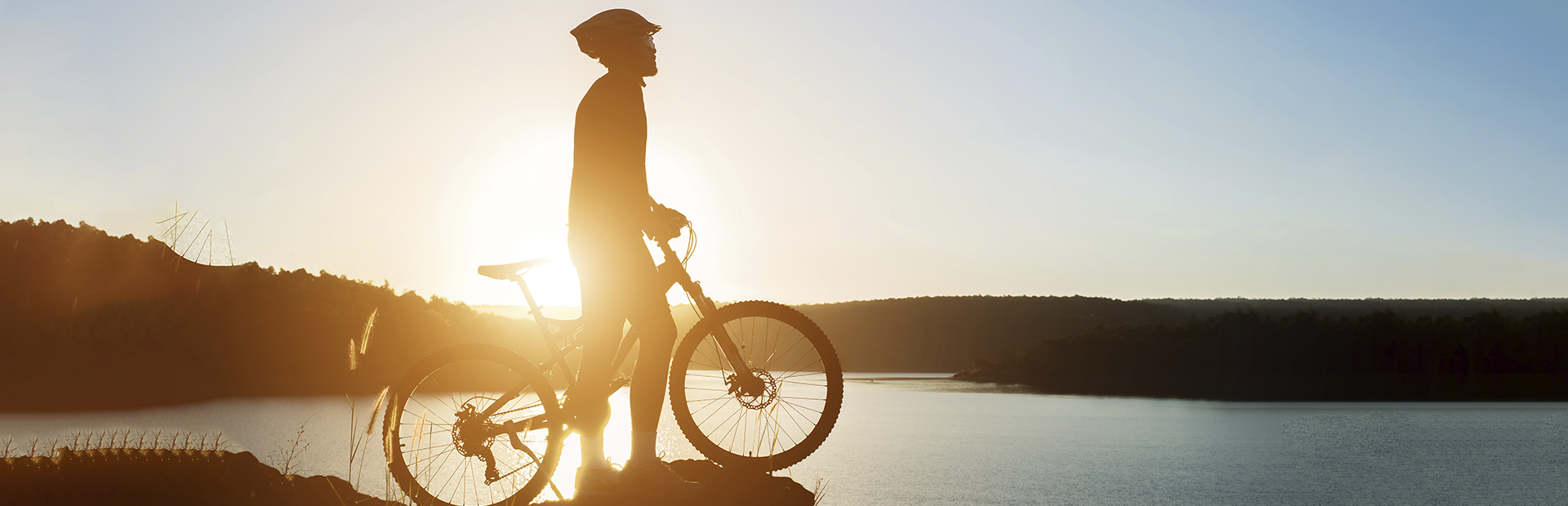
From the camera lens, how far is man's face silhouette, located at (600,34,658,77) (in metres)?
4.03

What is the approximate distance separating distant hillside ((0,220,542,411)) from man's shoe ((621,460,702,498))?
54817 mm

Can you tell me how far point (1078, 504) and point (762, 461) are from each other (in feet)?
101

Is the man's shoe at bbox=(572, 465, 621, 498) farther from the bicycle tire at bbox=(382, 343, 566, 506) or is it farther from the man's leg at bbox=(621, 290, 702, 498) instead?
the bicycle tire at bbox=(382, 343, 566, 506)

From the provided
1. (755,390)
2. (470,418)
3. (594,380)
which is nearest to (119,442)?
(470,418)

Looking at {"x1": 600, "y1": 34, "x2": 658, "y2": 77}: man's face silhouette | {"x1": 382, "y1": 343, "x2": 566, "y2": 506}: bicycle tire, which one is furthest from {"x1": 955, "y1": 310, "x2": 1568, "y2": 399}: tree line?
{"x1": 382, "y1": 343, "x2": 566, "y2": 506}: bicycle tire

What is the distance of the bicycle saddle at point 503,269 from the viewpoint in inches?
156

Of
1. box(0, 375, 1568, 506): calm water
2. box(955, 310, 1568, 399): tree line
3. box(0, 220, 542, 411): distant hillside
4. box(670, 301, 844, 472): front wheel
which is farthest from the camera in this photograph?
box(955, 310, 1568, 399): tree line

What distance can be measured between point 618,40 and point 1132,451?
5304 cm

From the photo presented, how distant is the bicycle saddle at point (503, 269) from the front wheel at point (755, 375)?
0.90m

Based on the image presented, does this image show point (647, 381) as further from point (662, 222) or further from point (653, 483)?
point (662, 222)

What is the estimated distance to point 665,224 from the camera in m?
4.14

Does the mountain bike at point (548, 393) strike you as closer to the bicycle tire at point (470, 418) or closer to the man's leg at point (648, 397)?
the bicycle tire at point (470, 418)

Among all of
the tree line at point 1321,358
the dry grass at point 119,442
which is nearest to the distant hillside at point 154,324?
the dry grass at point 119,442

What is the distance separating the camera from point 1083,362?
10138 centimetres
